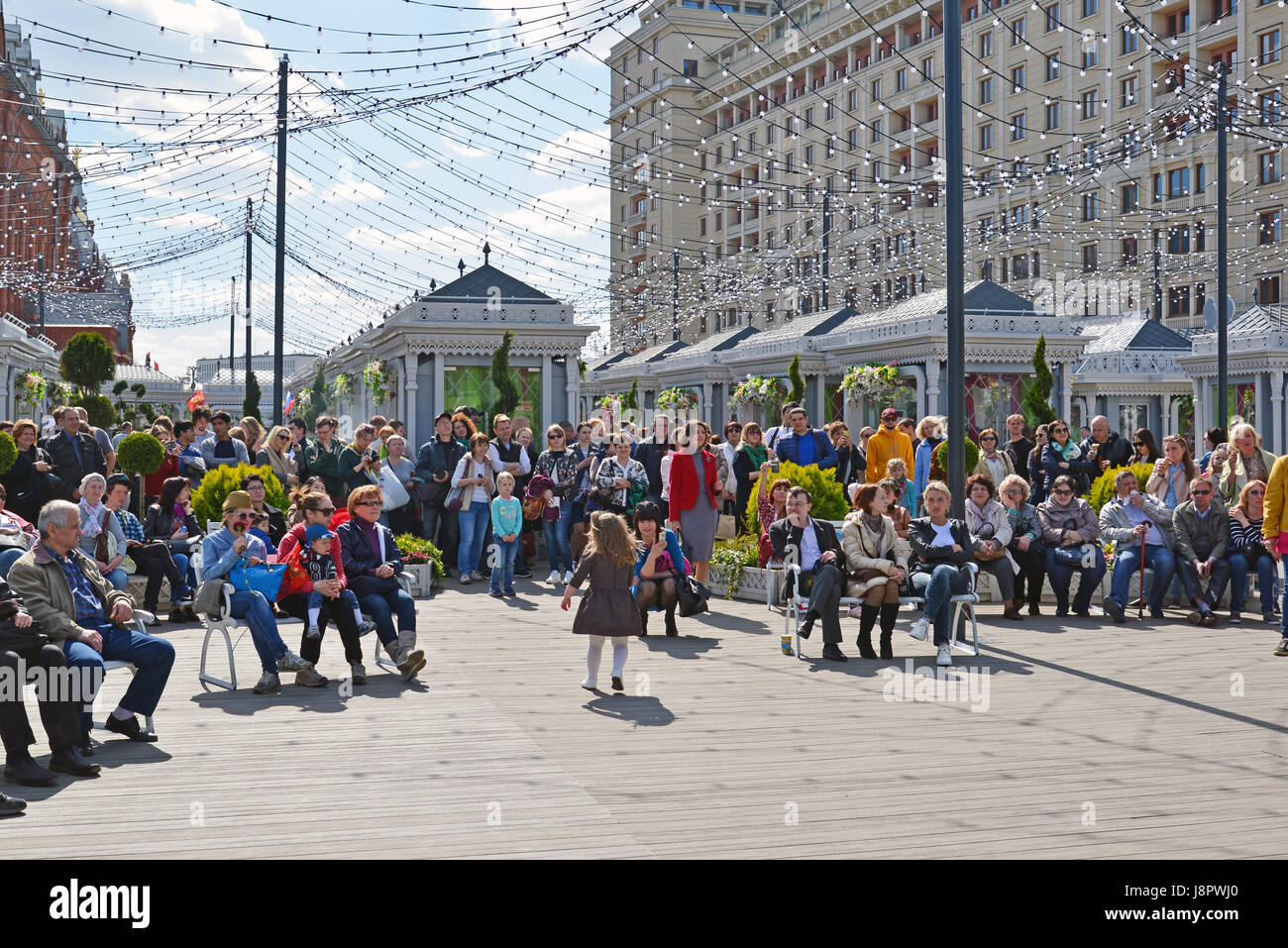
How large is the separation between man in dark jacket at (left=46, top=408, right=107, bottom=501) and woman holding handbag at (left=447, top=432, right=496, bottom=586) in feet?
13.6

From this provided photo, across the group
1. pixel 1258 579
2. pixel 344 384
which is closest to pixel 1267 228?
pixel 344 384

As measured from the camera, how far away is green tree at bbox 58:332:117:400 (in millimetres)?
37250

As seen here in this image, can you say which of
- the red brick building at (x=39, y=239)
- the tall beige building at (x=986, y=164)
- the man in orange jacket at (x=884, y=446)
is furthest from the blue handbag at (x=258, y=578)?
the red brick building at (x=39, y=239)

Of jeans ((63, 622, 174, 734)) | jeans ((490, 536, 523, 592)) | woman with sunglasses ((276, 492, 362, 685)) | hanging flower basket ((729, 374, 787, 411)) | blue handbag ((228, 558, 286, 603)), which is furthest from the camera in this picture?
hanging flower basket ((729, 374, 787, 411))

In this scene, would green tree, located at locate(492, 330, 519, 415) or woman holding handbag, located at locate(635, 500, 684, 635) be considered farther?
green tree, located at locate(492, 330, 519, 415)

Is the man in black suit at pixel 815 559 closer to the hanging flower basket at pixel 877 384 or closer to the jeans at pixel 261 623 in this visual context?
the jeans at pixel 261 623

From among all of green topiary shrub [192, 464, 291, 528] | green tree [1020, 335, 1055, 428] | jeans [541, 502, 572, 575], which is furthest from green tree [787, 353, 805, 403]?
green topiary shrub [192, 464, 291, 528]

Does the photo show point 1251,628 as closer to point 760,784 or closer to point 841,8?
point 760,784

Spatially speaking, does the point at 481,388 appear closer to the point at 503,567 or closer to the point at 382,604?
the point at 503,567

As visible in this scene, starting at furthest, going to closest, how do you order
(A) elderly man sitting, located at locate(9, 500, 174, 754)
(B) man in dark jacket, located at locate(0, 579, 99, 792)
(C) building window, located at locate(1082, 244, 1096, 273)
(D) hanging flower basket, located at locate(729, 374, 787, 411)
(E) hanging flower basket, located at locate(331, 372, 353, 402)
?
(C) building window, located at locate(1082, 244, 1096, 273) → (D) hanging flower basket, located at locate(729, 374, 787, 411) → (E) hanging flower basket, located at locate(331, 372, 353, 402) → (A) elderly man sitting, located at locate(9, 500, 174, 754) → (B) man in dark jacket, located at locate(0, 579, 99, 792)

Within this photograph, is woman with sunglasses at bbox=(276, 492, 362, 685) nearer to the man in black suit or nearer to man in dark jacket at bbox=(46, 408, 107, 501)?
the man in black suit

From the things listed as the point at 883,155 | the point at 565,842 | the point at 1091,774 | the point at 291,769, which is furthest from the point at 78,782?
the point at 883,155

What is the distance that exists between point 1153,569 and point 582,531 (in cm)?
632

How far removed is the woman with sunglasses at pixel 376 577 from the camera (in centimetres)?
1041
